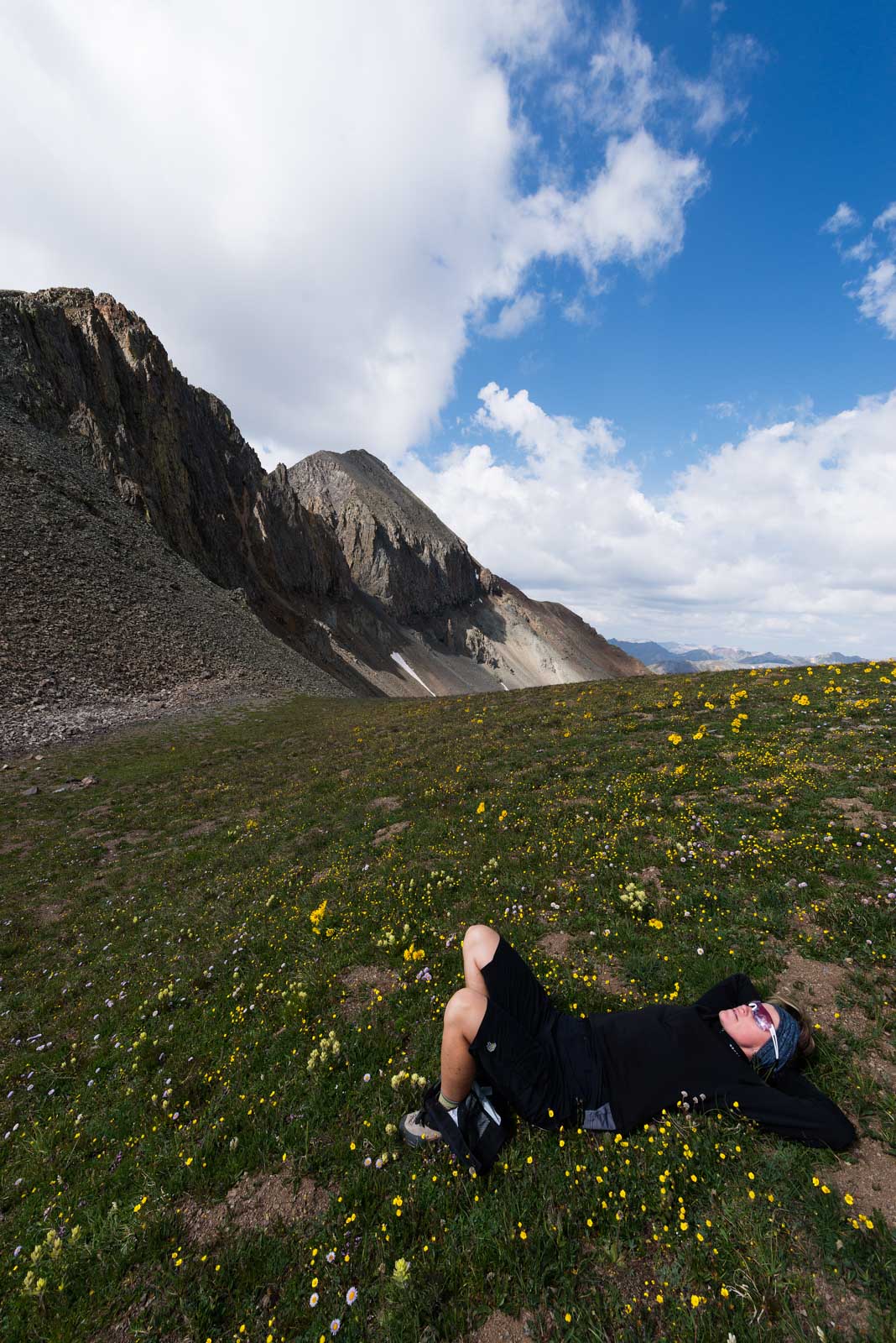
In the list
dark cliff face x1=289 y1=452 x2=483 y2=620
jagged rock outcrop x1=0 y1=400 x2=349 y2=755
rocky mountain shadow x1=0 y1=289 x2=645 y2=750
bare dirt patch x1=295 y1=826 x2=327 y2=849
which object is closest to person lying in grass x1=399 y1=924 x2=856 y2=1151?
bare dirt patch x1=295 y1=826 x2=327 y2=849

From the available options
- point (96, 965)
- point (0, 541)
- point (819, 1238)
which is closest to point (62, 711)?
point (0, 541)

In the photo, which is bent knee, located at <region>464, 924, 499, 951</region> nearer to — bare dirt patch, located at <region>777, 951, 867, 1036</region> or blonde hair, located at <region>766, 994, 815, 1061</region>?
blonde hair, located at <region>766, 994, 815, 1061</region>

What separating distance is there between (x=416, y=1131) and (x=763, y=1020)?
4187 mm

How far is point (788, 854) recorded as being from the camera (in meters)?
9.00

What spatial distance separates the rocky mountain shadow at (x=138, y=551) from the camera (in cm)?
3834

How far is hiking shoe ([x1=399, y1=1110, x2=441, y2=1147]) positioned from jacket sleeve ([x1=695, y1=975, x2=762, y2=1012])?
3.50 meters

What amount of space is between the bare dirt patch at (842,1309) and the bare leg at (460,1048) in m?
3.16

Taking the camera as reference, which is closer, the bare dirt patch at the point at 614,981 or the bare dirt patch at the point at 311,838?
the bare dirt patch at the point at 614,981

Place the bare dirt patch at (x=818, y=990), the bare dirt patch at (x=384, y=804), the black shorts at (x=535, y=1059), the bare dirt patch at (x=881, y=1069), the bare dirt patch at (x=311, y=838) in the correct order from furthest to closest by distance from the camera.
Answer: the bare dirt patch at (x=384, y=804) < the bare dirt patch at (x=311, y=838) < the bare dirt patch at (x=818, y=990) < the black shorts at (x=535, y=1059) < the bare dirt patch at (x=881, y=1069)

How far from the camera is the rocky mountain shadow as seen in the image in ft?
126

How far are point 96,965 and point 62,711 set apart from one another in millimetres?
29394

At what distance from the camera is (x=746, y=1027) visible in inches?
223

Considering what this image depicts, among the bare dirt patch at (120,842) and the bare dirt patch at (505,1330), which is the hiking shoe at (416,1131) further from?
the bare dirt patch at (120,842)

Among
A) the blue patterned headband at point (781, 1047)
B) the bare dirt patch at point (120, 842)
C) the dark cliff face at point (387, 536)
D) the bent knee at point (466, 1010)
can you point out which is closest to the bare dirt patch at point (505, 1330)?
the bent knee at point (466, 1010)
